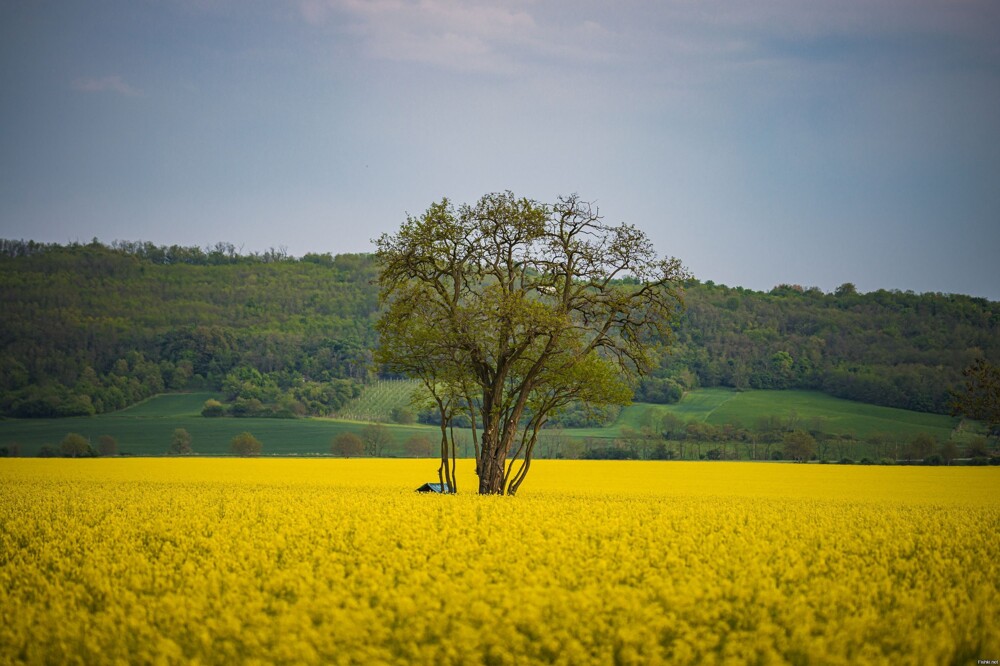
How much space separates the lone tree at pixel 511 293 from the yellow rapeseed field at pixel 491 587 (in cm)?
896

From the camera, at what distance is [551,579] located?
9859mm

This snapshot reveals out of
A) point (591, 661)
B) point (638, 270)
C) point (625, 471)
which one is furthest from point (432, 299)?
point (625, 471)

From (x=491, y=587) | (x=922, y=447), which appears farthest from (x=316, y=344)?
(x=491, y=587)

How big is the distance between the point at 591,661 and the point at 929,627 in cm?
354

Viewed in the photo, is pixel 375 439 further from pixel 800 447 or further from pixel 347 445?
pixel 800 447

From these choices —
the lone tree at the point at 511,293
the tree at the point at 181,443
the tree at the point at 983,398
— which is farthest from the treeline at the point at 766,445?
the lone tree at the point at 511,293

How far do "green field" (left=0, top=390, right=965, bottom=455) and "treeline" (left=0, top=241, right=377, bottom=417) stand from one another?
576cm

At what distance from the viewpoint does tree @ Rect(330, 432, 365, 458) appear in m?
79.2

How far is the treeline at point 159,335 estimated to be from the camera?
367 ft

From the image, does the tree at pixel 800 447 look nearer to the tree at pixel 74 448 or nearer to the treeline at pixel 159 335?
the treeline at pixel 159 335

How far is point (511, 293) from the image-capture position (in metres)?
24.9

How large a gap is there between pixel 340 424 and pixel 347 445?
23118 millimetres

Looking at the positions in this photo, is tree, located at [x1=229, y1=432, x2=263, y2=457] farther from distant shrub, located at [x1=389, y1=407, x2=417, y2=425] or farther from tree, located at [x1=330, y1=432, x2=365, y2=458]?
distant shrub, located at [x1=389, y1=407, x2=417, y2=425]

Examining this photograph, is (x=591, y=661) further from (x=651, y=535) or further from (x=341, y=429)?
(x=341, y=429)
